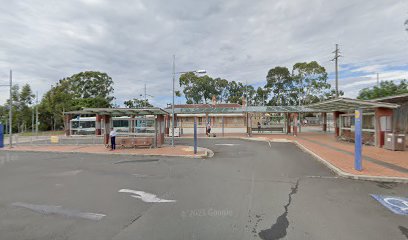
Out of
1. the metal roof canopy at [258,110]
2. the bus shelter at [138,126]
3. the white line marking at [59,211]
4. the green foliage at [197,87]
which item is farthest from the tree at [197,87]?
the white line marking at [59,211]

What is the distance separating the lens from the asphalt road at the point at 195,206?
4.13m

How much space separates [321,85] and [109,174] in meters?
52.2

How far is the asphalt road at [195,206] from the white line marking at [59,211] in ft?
0.07

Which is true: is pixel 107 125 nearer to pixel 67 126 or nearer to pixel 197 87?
pixel 67 126

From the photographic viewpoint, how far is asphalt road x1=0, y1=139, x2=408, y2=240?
4.13 metres

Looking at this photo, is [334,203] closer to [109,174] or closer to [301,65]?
[109,174]

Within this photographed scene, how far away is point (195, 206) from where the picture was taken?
534 cm

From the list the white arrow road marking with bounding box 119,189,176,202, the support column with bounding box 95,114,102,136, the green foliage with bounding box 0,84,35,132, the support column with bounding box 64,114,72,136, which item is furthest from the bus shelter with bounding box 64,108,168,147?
the green foliage with bounding box 0,84,35,132

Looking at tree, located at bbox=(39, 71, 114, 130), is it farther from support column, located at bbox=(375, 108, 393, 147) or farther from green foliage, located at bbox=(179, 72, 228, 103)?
support column, located at bbox=(375, 108, 393, 147)

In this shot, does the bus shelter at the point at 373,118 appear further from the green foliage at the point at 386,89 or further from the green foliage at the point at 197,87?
the green foliage at the point at 197,87

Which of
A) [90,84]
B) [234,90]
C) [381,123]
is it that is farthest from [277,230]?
[234,90]

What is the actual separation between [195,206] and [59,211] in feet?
9.90

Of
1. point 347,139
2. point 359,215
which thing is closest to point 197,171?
point 359,215

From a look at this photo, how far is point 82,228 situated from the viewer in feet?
14.1
